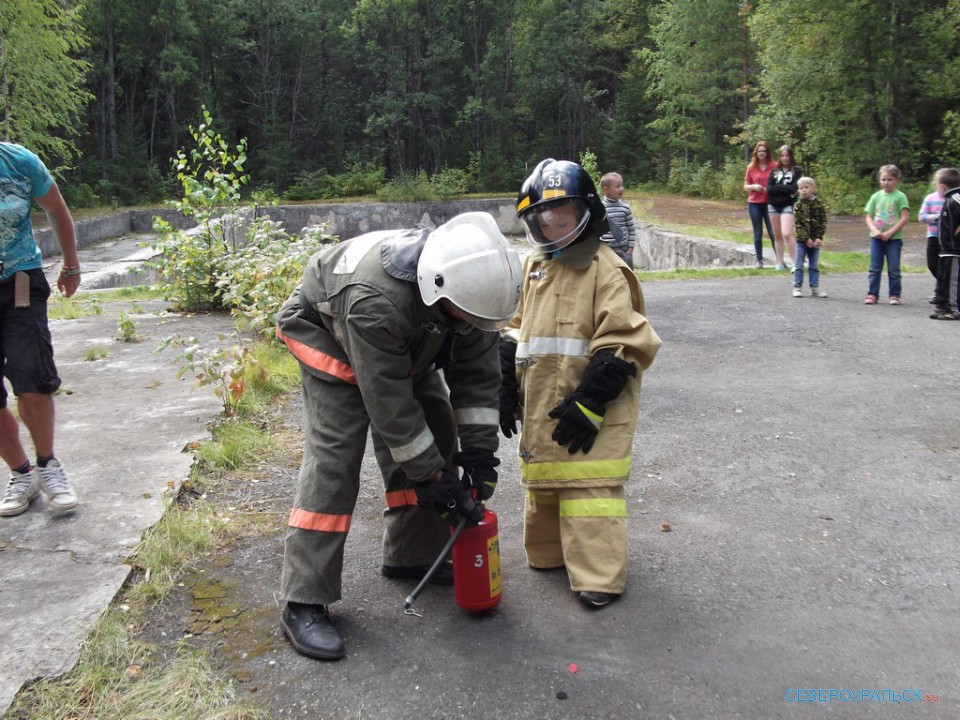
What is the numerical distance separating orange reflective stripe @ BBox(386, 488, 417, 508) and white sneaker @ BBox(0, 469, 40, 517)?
6.16 ft

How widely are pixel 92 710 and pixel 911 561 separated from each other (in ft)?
11.1

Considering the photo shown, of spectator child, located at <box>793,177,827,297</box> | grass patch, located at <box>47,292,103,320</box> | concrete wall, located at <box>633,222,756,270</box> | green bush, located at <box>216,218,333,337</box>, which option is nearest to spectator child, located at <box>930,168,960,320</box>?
spectator child, located at <box>793,177,827,297</box>

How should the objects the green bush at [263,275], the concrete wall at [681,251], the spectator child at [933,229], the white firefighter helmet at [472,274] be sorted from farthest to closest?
the concrete wall at [681,251] < the spectator child at [933,229] < the green bush at [263,275] < the white firefighter helmet at [472,274]

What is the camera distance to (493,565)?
330 cm

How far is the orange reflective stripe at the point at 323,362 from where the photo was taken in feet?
10.5

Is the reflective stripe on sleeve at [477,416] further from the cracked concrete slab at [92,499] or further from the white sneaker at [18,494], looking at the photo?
the white sneaker at [18,494]

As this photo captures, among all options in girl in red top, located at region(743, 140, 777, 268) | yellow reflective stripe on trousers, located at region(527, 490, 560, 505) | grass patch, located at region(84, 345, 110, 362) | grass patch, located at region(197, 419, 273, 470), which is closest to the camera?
yellow reflective stripe on trousers, located at region(527, 490, 560, 505)

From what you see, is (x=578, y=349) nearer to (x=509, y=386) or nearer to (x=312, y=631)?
(x=509, y=386)

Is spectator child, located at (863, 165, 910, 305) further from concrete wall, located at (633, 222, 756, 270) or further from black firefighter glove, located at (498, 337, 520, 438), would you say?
black firefighter glove, located at (498, 337, 520, 438)

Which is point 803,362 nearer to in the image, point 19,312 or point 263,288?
point 263,288

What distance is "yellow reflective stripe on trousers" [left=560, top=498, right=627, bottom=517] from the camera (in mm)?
3508

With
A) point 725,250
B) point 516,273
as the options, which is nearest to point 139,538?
point 516,273

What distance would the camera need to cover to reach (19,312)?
157 inches

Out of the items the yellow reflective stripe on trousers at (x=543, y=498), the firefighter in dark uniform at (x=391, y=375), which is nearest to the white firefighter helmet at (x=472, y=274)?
the firefighter in dark uniform at (x=391, y=375)
